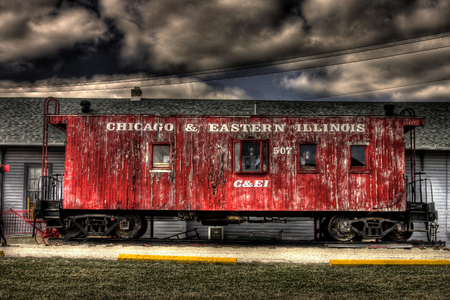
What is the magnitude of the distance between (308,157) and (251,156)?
1.73m

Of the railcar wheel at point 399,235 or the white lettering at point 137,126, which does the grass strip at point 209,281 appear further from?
the white lettering at point 137,126

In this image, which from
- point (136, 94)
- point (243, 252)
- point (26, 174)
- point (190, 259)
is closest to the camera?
point (190, 259)

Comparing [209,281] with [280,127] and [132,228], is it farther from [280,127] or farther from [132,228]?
[280,127]

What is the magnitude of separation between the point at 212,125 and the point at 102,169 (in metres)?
3.56

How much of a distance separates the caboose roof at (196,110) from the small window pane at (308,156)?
4.43 m

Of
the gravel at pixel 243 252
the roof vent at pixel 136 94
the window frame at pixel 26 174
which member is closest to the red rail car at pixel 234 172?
the gravel at pixel 243 252

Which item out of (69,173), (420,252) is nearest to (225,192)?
(69,173)

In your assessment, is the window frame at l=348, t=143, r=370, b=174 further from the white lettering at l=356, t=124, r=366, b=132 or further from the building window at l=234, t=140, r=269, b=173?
the building window at l=234, t=140, r=269, b=173

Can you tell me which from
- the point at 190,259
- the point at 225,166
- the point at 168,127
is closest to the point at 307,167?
the point at 225,166

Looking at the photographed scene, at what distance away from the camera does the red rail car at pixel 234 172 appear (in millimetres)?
9914

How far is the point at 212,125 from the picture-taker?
10.2 metres

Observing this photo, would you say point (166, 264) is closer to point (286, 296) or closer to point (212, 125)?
point (286, 296)

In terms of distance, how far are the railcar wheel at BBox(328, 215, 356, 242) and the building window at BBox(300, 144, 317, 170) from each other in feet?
5.58

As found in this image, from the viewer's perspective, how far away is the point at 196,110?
16578mm
